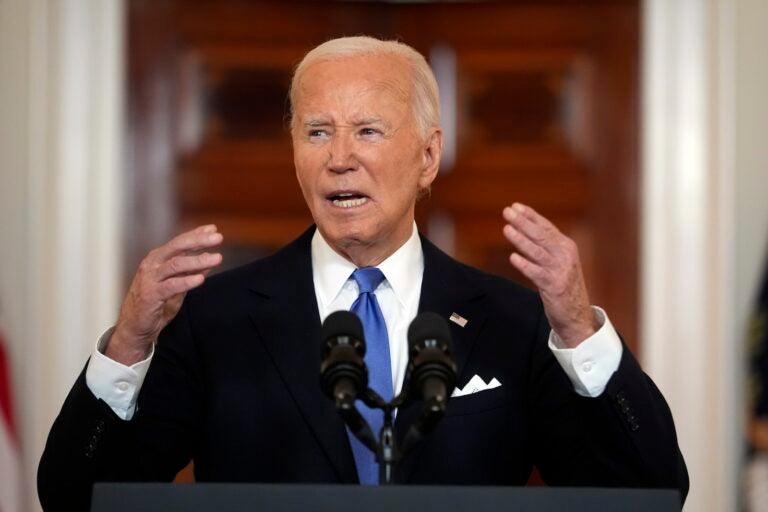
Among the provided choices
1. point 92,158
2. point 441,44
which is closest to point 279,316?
point 92,158

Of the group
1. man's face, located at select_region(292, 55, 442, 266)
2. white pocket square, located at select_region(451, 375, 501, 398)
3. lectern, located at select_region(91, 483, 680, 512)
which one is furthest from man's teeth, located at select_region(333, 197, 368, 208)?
lectern, located at select_region(91, 483, 680, 512)

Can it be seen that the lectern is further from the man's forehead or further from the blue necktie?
the man's forehead

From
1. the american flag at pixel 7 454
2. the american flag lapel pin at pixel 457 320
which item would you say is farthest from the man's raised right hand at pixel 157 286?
the american flag at pixel 7 454

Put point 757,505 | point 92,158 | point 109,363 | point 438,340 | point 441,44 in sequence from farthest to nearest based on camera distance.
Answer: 1. point 441,44
2. point 92,158
3. point 757,505
4. point 109,363
5. point 438,340

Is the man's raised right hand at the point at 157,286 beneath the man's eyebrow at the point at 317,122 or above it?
beneath

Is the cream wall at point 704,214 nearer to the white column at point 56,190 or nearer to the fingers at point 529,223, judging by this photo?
the white column at point 56,190

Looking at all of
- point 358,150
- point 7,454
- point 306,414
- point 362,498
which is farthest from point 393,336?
point 7,454

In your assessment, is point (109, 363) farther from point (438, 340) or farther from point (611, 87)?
point (611, 87)

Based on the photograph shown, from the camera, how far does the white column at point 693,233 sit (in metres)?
3.88

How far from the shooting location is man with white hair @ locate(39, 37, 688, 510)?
197cm

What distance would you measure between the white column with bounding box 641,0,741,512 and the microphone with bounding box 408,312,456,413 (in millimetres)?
2462

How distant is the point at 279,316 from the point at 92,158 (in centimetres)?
188

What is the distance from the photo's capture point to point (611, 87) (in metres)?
4.13

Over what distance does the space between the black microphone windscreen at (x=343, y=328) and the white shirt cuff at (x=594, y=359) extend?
465 millimetres
